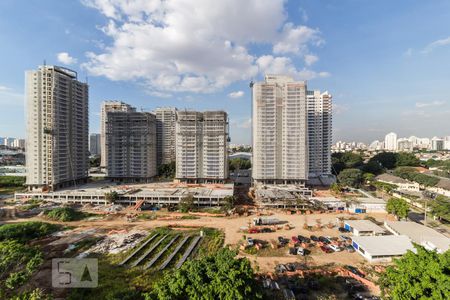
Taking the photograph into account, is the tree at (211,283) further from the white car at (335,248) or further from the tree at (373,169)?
the tree at (373,169)

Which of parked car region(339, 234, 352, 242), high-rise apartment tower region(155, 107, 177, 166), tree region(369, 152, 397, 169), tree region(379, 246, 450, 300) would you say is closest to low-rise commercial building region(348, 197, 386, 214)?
parked car region(339, 234, 352, 242)

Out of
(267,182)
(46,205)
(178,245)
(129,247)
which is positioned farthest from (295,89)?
(46,205)

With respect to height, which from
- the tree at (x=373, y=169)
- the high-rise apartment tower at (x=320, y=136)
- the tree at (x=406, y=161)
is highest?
the high-rise apartment tower at (x=320, y=136)

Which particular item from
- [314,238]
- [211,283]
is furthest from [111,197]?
[314,238]

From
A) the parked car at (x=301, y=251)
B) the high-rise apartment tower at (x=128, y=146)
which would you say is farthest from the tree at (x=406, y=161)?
the high-rise apartment tower at (x=128, y=146)

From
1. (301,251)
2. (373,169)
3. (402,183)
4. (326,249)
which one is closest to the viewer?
(301,251)

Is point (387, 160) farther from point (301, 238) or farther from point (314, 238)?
point (301, 238)

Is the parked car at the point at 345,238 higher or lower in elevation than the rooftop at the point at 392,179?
lower
